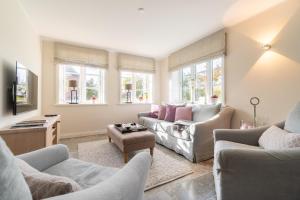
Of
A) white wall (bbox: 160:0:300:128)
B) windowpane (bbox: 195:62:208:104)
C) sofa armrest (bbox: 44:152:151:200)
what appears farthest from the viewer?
windowpane (bbox: 195:62:208:104)

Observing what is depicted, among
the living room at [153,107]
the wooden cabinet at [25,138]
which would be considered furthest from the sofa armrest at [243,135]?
the wooden cabinet at [25,138]

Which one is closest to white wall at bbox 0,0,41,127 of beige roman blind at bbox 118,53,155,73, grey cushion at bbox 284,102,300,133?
beige roman blind at bbox 118,53,155,73

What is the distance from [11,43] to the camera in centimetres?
206

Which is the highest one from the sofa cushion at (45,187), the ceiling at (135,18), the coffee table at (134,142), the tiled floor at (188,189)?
the ceiling at (135,18)

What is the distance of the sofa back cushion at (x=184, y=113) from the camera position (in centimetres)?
332

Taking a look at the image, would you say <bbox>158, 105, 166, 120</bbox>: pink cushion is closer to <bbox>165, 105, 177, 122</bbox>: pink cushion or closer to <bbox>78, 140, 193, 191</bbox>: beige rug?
<bbox>165, 105, 177, 122</bbox>: pink cushion

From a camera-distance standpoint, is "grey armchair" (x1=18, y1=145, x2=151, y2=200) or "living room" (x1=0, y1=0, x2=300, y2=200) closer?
"grey armchair" (x1=18, y1=145, x2=151, y2=200)

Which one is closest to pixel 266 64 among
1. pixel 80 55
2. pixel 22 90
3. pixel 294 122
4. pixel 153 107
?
pixel 294 122

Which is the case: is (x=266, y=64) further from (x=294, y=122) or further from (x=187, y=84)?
(x=187, y=84)

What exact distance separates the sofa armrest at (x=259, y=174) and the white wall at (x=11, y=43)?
248 centimetres

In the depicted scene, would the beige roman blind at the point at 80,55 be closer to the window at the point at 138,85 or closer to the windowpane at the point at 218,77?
the window at the point at 138,85

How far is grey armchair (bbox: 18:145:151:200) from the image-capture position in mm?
627

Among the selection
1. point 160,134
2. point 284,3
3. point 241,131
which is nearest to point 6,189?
point 241,131

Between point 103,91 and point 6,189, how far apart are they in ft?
13.4
